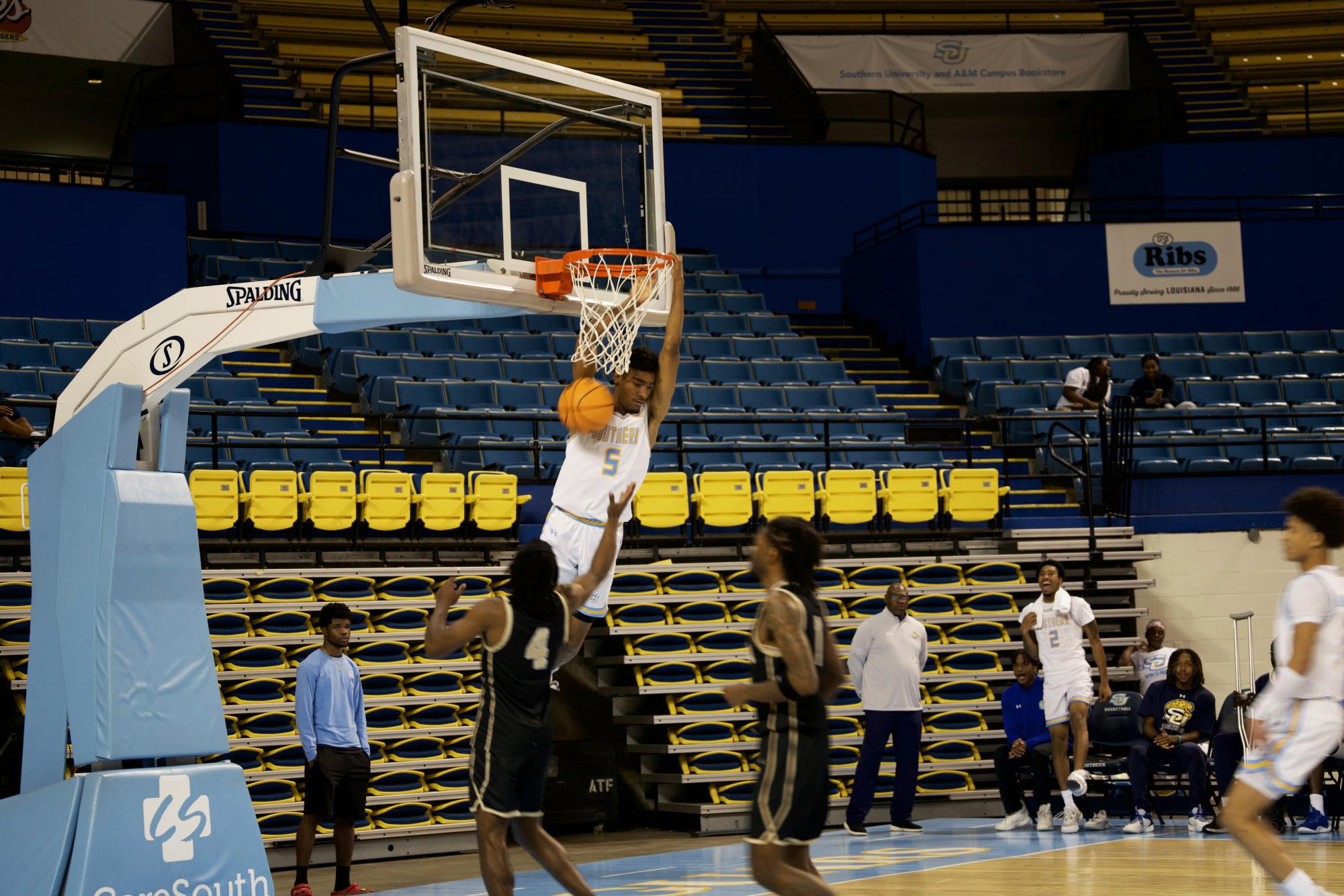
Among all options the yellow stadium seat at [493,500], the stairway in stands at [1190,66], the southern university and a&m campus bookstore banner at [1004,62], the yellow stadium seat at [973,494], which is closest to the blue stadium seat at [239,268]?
the yellow stadium seat at [493,500]

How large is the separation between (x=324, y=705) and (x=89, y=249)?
10.5 meters

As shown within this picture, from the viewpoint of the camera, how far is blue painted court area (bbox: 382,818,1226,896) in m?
9.30

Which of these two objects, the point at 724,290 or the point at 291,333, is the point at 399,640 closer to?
the point at 291,333

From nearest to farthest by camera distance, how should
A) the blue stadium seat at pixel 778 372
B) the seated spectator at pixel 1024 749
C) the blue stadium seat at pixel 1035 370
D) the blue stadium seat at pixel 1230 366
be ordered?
the seated spectator at pixel 1024 749 < the blue stadium seat at pixel 778 372 < the blue stadium seat at pixel 1035 370 < the blue stadium seat at pixel 1230 366

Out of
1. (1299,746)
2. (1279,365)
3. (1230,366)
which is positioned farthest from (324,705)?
(1279,365)

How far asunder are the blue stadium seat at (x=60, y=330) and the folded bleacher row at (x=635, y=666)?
5.68 m

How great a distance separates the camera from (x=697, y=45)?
25.9 metres

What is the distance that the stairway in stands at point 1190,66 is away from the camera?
24.9 metres

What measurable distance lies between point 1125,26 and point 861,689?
58.3 ft

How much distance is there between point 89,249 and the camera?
18.1 meters

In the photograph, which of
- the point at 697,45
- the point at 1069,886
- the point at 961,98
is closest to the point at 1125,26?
the point at 961,98

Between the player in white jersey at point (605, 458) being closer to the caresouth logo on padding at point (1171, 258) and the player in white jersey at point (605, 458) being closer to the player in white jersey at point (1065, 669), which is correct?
the player in white jersey at point (1065, 669)

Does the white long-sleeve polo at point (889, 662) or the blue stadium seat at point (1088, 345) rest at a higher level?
the blue stadium seat at point (1088, 345)

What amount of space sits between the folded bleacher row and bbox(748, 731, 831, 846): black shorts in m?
5.83
